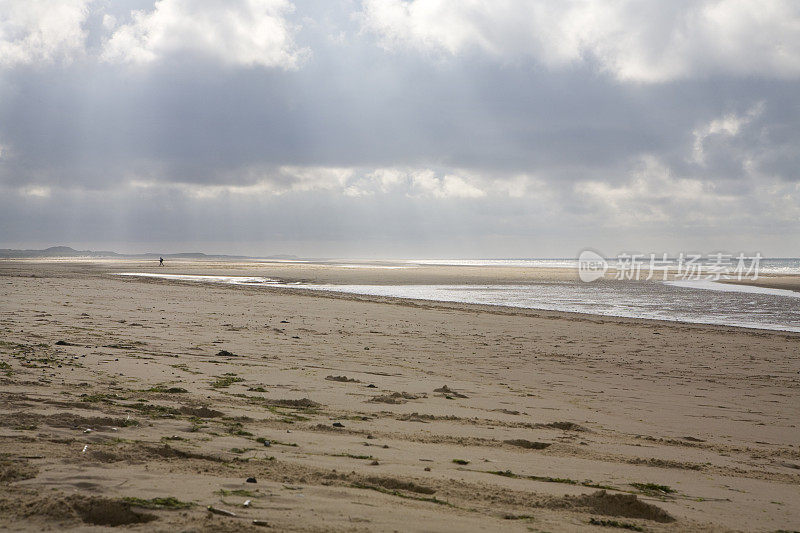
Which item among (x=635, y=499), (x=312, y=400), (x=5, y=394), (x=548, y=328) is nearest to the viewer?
(x=635, y=499)

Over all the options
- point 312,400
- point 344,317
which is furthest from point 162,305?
point 312,400

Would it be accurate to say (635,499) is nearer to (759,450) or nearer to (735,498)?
(735,498)

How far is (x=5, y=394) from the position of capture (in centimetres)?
610

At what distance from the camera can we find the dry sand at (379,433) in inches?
148

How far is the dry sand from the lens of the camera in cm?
375

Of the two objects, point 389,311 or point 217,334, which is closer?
point 217,334

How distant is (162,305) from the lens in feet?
64.4

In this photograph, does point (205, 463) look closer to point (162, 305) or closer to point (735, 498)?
point (735, 498)

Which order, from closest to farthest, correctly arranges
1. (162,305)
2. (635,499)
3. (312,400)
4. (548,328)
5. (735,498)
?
(635,499)
(735,498)
(312,400)
(548,328)
(162,305)

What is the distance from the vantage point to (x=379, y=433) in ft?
19.7

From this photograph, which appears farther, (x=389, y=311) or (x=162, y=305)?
(x=389, y=311)

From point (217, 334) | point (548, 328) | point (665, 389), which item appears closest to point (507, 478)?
point (665, 389)

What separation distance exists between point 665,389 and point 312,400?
608cm

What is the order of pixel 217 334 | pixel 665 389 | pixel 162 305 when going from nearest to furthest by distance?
pixel 665 389
pixel 217 334
pixel 162 305
